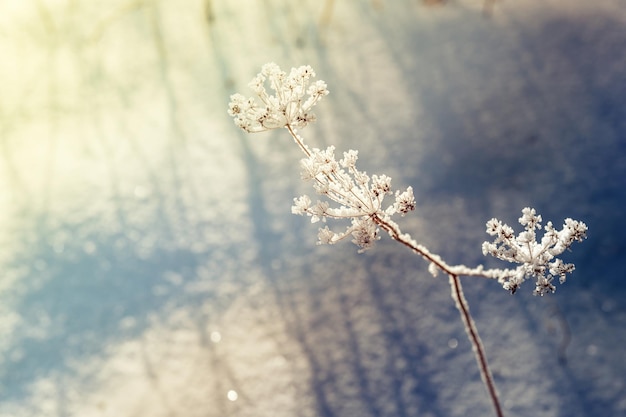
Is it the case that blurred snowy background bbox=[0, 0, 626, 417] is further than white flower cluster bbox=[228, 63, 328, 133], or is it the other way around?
blurred snowy background bbox=[0, 0, 626, 417]

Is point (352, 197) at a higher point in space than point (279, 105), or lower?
lower

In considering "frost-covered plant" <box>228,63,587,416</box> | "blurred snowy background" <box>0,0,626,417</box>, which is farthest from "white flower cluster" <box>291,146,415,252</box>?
"blurred snowy background" <box>0,0,626,417</box>

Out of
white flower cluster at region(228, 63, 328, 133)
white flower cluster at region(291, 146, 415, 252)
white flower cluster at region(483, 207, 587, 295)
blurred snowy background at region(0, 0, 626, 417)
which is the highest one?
blurred snowy background at region(0, 0, 626, 417)

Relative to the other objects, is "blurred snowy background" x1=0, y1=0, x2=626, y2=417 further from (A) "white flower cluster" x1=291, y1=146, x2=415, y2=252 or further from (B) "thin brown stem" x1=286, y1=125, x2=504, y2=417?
(A) "white flower cluster" x1=291, y1=146, x2=415, y2=252

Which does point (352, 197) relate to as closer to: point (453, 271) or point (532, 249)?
point (453, 271)

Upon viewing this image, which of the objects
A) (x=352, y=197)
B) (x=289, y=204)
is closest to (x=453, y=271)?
(x=352, y=197)

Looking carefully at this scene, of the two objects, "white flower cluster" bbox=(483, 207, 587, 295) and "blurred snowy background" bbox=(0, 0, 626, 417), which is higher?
"blurred snowy background" bbox=(0, 0, 626, 417)

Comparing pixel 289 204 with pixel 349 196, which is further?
pixel 289 204

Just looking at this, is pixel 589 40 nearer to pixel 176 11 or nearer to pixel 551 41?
pixel 551 41

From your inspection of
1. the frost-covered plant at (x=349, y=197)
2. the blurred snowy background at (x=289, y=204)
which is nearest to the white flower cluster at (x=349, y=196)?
the frost-covered plant at (x=349, y=197)
